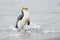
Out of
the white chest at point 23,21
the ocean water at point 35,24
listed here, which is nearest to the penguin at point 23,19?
the white chest at point 23,21

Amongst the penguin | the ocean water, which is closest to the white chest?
the penguin

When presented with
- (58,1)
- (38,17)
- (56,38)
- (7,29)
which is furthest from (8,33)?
(58,1)

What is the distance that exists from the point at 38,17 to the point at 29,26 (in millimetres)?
2963

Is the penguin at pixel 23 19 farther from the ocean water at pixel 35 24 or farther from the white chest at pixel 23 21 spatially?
the ocean water at pixel 35 24

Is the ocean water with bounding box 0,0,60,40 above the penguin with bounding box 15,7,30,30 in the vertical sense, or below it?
below

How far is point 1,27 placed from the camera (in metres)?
14.5

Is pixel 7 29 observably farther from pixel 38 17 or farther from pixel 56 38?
pixel 38 17

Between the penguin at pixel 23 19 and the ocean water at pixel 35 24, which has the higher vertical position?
the penguin at pixel 23 19

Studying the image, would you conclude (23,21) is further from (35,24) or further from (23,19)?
(35,24)

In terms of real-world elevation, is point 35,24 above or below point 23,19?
below

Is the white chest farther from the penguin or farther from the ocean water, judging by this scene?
the ocean water

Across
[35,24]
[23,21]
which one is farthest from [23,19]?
[35,24]

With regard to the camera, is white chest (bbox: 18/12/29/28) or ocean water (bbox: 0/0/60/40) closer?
ocean water (bbox: 0/0/60/40)

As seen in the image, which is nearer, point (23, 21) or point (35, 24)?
point (23, 21)
